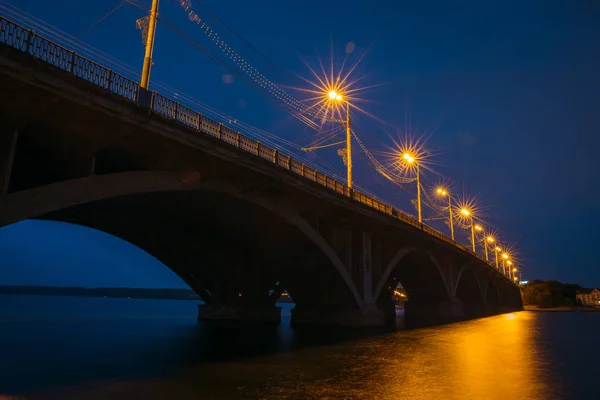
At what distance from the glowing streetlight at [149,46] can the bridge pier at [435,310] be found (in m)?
51.0

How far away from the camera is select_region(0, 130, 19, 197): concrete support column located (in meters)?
13.1

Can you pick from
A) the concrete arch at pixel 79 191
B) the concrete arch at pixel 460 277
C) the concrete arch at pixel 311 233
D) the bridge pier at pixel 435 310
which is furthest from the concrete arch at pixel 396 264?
the concrete arch at pixel 79 191

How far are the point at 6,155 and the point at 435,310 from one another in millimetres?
60206

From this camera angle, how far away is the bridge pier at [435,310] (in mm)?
61375

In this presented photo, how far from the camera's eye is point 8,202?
1298cm

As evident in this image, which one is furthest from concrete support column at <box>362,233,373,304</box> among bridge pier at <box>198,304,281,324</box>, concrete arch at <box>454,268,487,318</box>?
concrete arch at <box>454,268,487,318</box>

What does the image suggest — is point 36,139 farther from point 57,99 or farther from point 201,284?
point 201,284

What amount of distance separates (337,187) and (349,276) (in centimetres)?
790

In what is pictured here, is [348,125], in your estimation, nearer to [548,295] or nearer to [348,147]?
[348,147]

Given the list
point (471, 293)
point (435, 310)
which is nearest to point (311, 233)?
point (435, 310)

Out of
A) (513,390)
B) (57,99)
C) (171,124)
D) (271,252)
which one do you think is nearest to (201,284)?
(271,252)

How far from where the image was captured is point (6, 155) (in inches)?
538

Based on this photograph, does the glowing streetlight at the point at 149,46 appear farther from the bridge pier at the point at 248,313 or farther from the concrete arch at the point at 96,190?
the bridge pier at the point at 248,313

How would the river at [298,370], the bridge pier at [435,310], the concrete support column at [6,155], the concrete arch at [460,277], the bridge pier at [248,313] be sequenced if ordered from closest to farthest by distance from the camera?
the river at [298,370]
the concrete support column at [6,155]
the bridge pier at [248,313]
the bridge pier at [435,310]
the concrete arch at [460,277]
